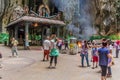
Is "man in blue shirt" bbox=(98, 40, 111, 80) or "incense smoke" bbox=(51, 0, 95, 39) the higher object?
"incense smoke" bbox=(51, 0, 95, 39)

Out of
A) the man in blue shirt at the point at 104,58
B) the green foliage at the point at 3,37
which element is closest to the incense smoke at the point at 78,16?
the green foliage at the point at 3,37

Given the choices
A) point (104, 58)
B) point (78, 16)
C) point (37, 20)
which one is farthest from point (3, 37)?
point (104, 58)

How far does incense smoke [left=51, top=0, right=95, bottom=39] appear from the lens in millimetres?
54691

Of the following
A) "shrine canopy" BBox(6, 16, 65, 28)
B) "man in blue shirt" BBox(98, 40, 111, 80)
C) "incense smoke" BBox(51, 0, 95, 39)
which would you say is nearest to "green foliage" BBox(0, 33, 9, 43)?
"shrine canopy" BBox(6, 16, 65, 28)

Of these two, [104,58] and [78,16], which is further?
[78,16]

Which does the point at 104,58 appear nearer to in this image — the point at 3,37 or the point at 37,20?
the point at 37,20

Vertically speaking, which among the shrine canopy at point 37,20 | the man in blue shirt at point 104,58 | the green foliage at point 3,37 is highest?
the shrine canopy at point 37,20

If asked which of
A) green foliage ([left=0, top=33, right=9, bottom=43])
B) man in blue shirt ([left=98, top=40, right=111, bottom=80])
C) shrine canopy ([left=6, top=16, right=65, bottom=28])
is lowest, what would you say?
man in blue shirt ([left=98, top=40, right=111, bottom=80])

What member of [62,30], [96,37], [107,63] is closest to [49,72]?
[107,63]

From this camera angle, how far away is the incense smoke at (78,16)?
54.7m

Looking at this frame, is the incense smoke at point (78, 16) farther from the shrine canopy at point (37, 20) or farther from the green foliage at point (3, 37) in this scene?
the shrine canopy at point (37, 20)

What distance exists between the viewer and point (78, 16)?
58.6 metres

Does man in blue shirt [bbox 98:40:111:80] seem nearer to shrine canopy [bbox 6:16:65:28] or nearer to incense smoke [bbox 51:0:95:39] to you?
shrine canopy [bbox 6:16:65:28]

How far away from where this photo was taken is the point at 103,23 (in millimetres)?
60156
